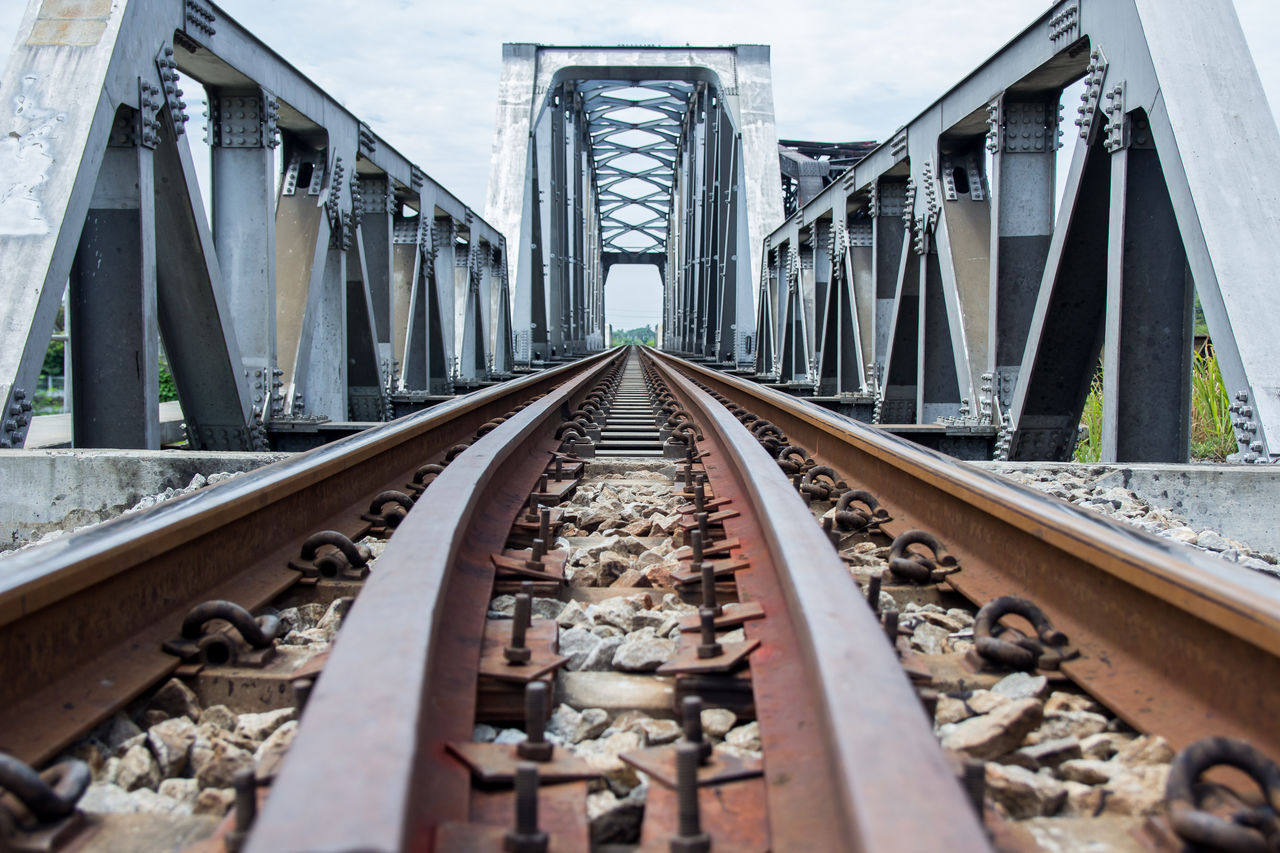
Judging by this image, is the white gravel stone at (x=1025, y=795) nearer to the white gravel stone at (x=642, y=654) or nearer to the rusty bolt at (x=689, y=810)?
the rusty bolt at (x=689, y=810)

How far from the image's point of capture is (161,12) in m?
5.30

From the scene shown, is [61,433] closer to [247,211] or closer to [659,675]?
[247,211]

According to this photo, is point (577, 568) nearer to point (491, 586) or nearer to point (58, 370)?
point (491, 586)

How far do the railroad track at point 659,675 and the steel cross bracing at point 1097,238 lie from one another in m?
1.95

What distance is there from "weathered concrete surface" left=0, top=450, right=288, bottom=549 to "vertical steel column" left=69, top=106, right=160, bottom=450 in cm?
110

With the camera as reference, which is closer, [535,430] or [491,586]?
[491,586]

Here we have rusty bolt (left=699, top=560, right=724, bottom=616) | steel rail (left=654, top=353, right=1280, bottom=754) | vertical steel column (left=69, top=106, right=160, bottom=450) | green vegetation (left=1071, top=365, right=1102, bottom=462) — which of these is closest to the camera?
steel rail (left=654, top=353, right=1280, bottom=754)

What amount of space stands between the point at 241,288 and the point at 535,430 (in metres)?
2.97

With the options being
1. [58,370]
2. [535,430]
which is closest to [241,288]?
[535,430]

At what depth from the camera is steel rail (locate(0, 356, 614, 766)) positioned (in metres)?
1.65

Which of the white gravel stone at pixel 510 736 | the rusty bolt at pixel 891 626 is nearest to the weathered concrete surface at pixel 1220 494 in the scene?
the rusty bolt at pixel 891 626

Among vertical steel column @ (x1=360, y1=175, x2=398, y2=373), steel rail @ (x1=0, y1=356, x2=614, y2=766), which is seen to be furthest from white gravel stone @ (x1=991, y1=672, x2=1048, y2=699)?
vertical steel column @ (x1=360, y1=175, x2=398, y2=373)

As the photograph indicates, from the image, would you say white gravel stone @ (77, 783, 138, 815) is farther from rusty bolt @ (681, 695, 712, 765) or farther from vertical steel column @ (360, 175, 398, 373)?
vertical steel column @ (360, 175, 398, 373)

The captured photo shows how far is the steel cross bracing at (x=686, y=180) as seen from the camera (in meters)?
23.7
